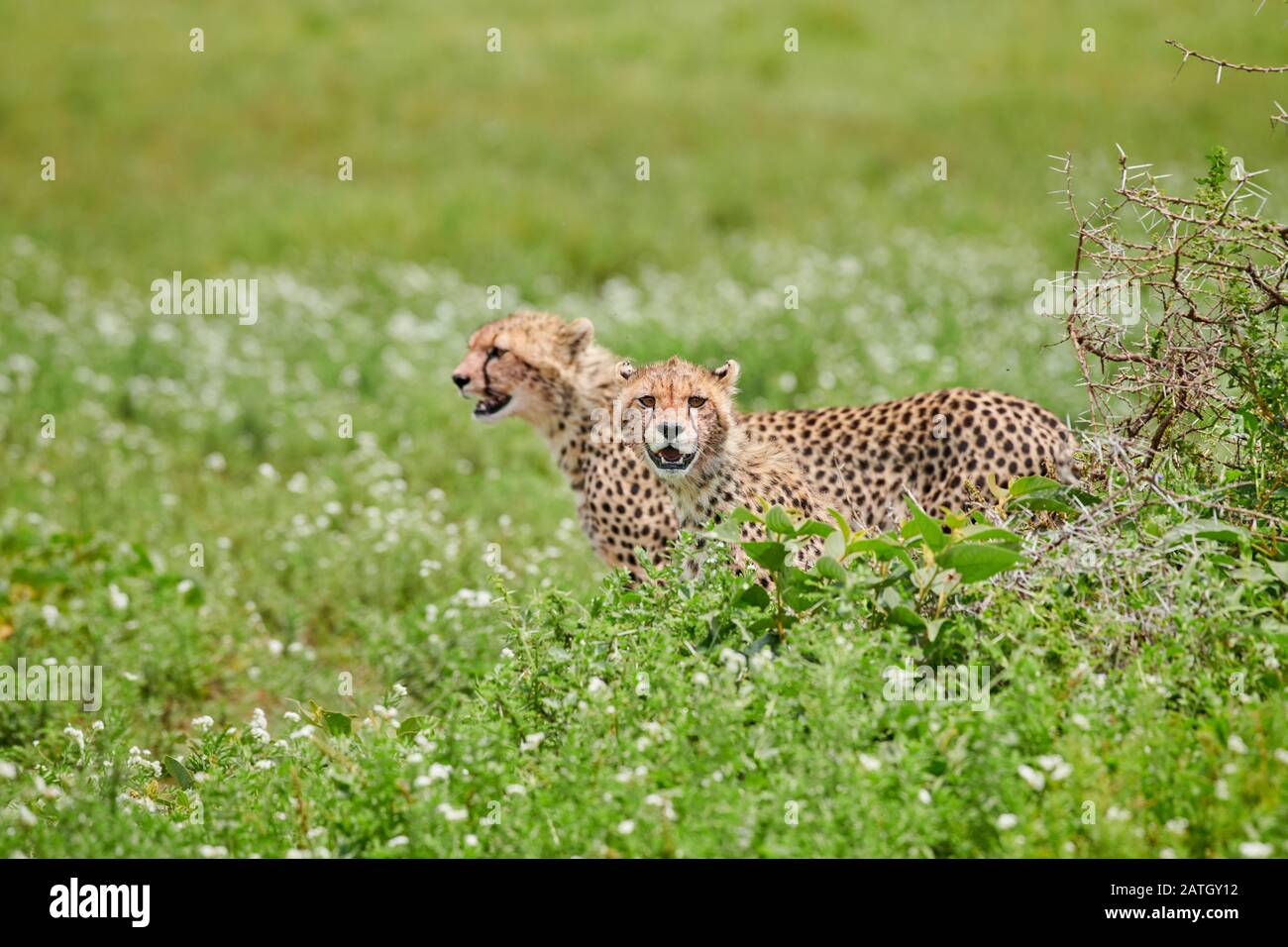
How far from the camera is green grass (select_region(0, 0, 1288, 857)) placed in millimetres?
3283

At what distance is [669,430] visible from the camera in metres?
4.46

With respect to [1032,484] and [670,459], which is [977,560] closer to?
[1032,484]

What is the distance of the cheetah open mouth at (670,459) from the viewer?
449 centimetres

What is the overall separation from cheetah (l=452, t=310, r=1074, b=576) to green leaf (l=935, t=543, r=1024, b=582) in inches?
33.7

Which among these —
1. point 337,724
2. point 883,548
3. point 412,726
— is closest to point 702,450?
point 883,548

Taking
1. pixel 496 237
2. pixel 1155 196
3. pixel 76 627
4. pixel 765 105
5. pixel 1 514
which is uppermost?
pixel 765 105

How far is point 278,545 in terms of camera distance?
274 inches

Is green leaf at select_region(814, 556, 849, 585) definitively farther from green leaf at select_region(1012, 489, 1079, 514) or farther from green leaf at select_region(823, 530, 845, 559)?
green leaf at select_region(1012, 489, 1079, 514)

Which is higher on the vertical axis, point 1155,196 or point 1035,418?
point 1155,196
